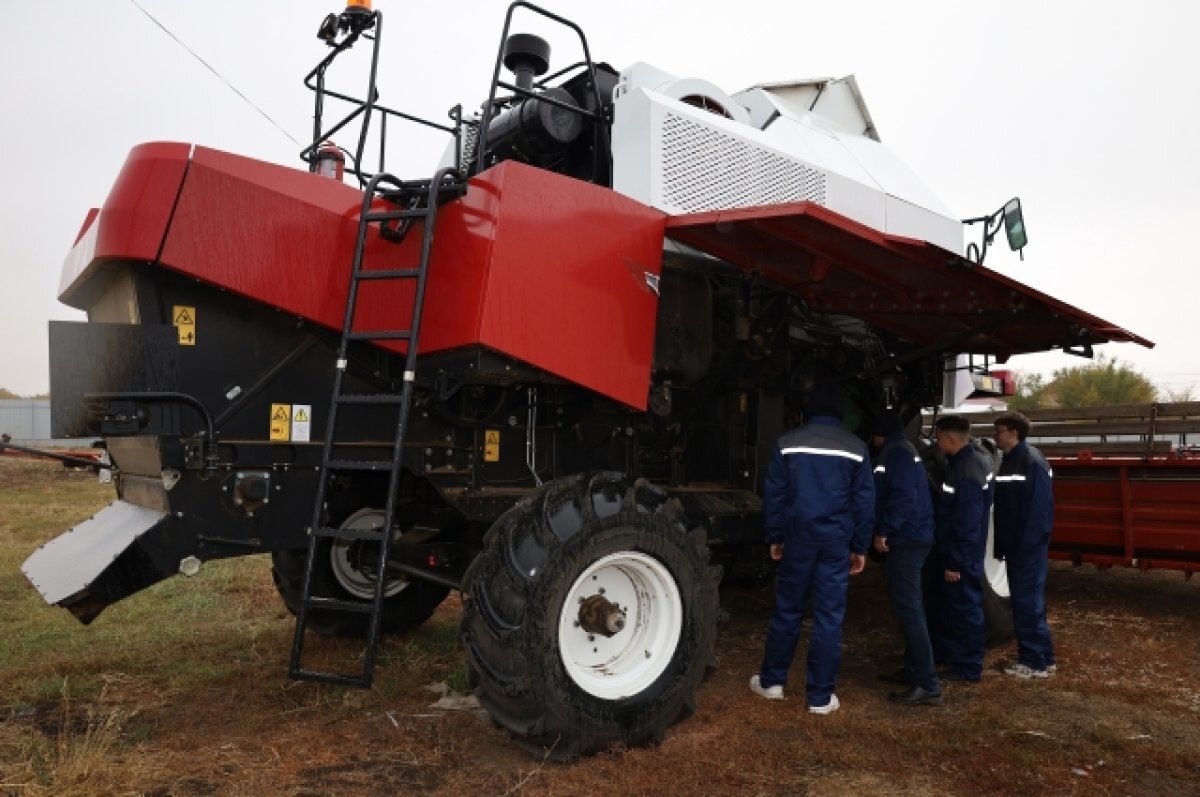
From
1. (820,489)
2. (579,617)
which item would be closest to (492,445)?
(579,617)

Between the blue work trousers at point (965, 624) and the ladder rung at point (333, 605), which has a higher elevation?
the ladder rung at point (333, 605)

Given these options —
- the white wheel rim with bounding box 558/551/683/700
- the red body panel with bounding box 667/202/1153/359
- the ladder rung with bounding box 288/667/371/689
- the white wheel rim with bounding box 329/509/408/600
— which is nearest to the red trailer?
the red body panel with bounding box 667/202/1153/359

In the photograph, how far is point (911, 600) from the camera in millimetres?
5059

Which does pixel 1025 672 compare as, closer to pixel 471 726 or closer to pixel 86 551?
pixel 471 726

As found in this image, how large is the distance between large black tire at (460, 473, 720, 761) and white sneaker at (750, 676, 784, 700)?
2.44 feet

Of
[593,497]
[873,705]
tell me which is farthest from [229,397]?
[873,705]

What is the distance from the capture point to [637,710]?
4004mm

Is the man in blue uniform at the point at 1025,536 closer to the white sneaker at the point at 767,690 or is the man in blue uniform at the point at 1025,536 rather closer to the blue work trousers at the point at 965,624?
the blue work trousers at the point at 965,624

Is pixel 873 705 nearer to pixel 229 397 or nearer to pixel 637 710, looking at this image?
pixel 637 710

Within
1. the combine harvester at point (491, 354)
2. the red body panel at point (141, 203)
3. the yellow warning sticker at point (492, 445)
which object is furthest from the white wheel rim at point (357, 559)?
the red body panel at point (141, 203)

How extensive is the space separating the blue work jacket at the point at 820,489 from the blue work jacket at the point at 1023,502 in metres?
1.39

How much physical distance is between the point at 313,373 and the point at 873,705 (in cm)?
335

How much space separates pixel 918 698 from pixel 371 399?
325 centimetres

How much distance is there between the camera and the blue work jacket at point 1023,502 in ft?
18.4
